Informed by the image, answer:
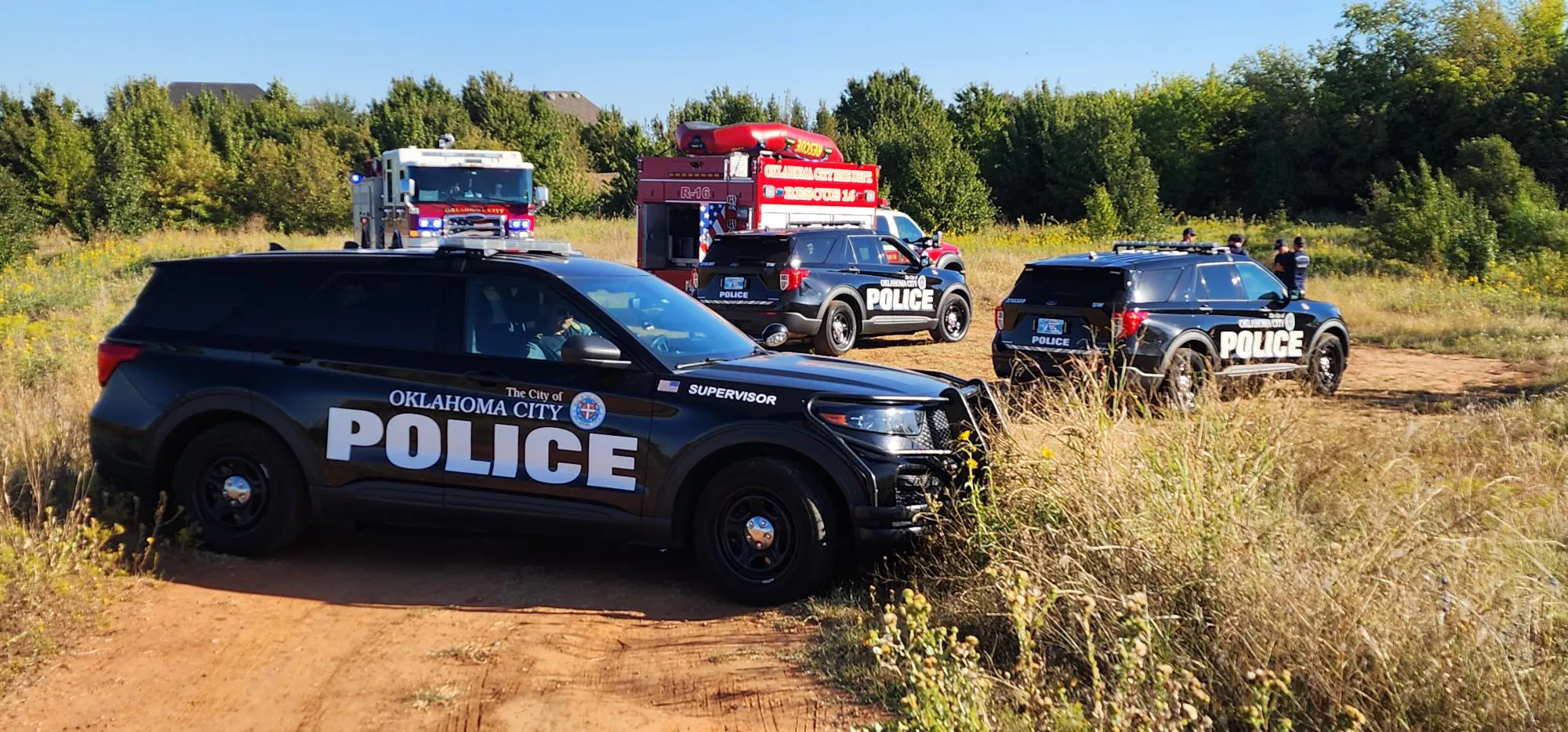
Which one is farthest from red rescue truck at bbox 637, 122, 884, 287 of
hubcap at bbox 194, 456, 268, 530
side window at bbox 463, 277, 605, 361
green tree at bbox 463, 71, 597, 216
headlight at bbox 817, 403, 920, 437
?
green tree at bbox 463, 71, 597, 216

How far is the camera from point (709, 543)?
577 cm

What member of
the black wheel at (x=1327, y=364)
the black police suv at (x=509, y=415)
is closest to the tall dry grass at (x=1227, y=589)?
the black police suv at (x=509, y=415)

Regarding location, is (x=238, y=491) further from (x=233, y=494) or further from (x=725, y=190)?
(x=725, y=190)

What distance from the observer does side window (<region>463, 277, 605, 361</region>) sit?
6203mm

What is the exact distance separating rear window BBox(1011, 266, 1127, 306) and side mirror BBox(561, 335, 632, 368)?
599 cm

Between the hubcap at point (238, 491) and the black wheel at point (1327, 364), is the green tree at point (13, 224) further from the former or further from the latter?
the black wheel at point (1327, 364)

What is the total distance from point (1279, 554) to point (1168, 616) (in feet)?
2.06

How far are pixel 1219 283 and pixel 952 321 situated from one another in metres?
6.36

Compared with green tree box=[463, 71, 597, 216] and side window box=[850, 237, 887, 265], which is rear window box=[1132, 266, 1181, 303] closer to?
side window box=[850, 237, 887, 265]

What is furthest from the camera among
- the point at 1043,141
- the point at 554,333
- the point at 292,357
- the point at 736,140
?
the point at 1043,141

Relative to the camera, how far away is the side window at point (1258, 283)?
1219cm

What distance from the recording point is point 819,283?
15.2 meters

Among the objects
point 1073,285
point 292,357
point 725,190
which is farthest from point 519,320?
point 725,190

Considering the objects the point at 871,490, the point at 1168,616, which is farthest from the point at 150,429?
the point at 1168,616
